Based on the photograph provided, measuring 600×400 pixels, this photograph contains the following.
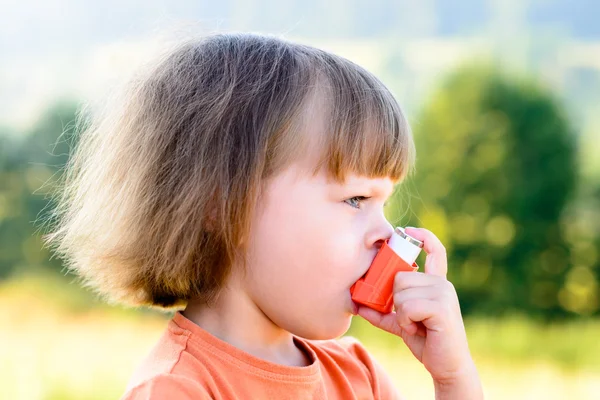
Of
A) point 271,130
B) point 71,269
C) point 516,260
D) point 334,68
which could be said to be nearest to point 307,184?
point 271,130

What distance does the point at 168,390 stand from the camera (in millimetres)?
1214

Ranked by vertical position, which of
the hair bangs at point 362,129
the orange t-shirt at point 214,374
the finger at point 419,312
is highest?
the hair bangs at point 362,129

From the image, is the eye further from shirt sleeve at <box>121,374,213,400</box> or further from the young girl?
shirt sleeve at <box>121,374,213,400</box>

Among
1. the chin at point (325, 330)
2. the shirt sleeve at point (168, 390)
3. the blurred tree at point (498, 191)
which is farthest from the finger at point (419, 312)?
the blurred tree at point (498, 191)

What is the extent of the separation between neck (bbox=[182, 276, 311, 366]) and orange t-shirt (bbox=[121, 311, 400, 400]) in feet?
0.13

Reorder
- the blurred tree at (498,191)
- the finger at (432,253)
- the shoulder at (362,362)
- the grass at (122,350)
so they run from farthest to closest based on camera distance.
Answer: the blurred tree at (498,191) < the grass at (122,350) < the shoulder at (362,362) < the finger at (432,253)

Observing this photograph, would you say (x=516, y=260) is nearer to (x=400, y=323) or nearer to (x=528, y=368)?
(x=528, y=368)

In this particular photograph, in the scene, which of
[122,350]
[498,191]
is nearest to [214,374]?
[122,350]

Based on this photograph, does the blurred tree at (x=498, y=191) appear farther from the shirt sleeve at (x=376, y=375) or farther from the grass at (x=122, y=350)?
the shirt sleeve at (x=376, y=375)

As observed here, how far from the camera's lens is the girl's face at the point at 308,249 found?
1.35m

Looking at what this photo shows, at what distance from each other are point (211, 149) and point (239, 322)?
0.32 meters

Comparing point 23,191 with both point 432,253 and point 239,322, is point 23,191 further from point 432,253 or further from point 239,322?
point 432,253

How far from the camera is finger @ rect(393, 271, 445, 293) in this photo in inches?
54.3

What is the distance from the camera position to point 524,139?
449cm
